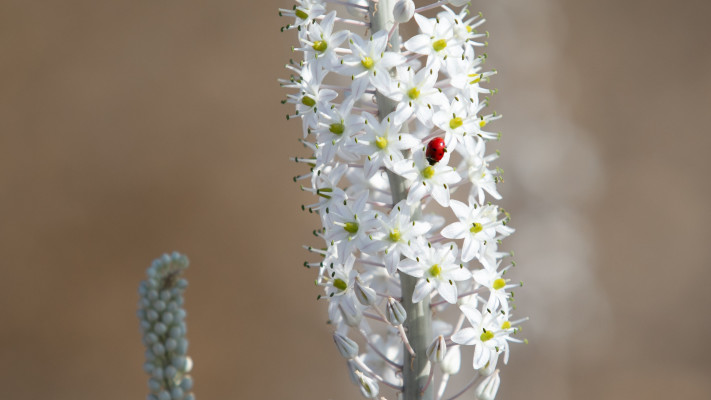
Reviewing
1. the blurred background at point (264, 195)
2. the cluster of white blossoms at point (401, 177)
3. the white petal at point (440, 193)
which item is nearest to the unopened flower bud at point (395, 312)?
the cluster of white blossoms at point (401, 177)

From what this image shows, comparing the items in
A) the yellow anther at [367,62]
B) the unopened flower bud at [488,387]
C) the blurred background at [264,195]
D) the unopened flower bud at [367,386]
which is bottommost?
the unopened flower bud at [488,387]

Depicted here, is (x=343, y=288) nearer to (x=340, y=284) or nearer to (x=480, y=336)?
(x=340, y=284)

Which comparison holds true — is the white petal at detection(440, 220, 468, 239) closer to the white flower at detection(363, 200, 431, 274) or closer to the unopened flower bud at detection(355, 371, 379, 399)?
the white flower at detection(363, 200, 431, 274)

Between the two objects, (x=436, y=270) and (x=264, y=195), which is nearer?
(x=436, y=270)

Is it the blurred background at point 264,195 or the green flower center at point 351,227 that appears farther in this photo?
the blurred background at point 264,195

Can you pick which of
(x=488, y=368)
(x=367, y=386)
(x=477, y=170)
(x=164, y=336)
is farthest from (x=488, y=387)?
(x=164, y=336)

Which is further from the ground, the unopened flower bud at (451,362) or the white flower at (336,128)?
the white flower at (336,128)

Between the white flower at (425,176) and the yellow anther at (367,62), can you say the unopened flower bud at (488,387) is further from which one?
the yellow anther at (367,62)

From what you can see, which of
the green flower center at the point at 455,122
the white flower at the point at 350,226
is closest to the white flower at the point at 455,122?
the green flower center at the point at 455,122
